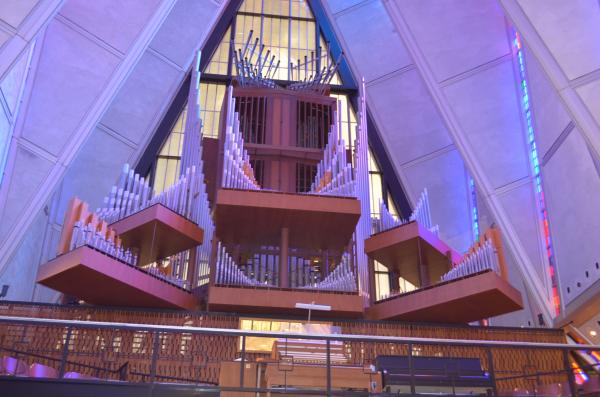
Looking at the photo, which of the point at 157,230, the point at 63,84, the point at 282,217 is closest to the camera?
the point at 157,230

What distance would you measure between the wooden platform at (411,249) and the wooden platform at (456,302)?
4.94ft

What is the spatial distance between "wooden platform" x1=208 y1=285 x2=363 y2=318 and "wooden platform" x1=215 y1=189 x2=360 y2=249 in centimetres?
158

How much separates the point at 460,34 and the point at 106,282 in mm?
10612

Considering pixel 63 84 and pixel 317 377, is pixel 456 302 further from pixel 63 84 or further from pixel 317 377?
pixel 63 84

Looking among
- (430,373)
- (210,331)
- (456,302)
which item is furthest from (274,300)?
(210,331)

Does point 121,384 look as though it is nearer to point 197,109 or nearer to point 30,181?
point 30,181

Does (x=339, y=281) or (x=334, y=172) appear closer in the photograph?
(x=339, y=281)

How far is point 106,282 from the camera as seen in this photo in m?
11.4

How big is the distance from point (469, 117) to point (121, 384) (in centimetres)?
1201

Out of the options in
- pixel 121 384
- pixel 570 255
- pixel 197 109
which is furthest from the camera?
pixel 197 109

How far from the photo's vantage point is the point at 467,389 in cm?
790

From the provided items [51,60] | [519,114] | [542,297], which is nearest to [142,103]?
[51,60]

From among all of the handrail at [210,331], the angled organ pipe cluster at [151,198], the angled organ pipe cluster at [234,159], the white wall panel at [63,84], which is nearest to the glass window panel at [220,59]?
the white wall panel at [63,84]

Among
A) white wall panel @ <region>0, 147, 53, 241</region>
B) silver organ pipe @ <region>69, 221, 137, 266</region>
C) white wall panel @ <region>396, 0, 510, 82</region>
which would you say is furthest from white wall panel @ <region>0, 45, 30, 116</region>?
white wall panel @ <region>396, 0, 510, 82</region>
